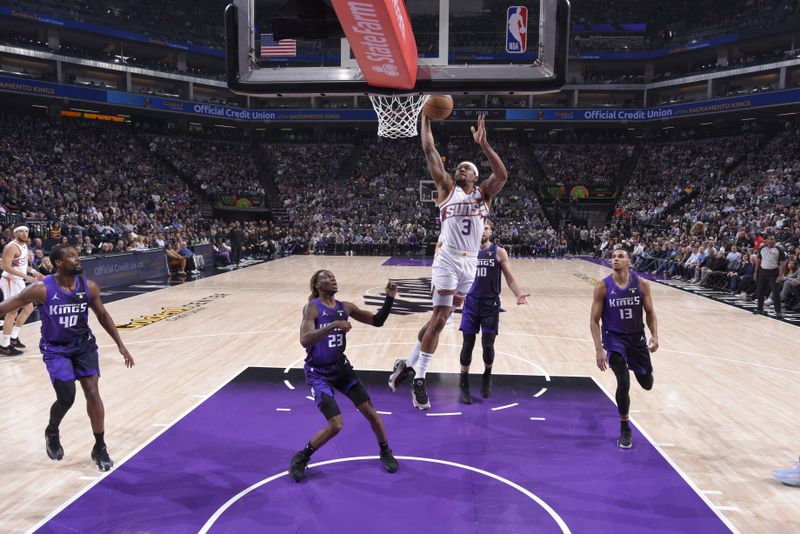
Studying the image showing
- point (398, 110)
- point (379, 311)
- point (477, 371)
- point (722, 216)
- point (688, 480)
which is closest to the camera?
point (688, 480)

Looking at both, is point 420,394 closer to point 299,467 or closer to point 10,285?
point 299,467

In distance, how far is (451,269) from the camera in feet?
18.2

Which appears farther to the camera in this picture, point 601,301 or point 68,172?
point 68,172

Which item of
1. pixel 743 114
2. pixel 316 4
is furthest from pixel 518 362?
pixel 743 114

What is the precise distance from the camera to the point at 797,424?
5539 millimetres

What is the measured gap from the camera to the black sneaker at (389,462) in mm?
4324

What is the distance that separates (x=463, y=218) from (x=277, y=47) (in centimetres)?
344

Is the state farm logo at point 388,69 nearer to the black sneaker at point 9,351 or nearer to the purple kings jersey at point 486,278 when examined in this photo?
the purple kings jersey at point 486,278

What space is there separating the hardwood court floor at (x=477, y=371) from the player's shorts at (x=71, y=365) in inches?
28.3

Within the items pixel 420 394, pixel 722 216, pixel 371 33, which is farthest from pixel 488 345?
pixel 722 216

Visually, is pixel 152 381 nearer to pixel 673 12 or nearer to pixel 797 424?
pixel 797 424

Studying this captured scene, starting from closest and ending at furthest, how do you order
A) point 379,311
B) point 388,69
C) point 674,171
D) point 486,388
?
point 379,311 < point 486,388 < point 388,69 < point 674,171

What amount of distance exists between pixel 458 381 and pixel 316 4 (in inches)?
183

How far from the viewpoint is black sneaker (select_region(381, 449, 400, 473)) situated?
4324mm
